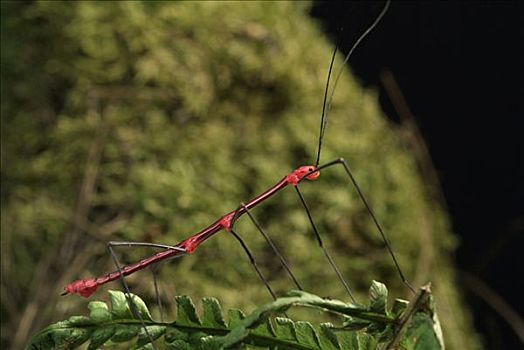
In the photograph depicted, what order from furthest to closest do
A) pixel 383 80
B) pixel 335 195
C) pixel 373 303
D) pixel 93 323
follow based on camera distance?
pixel 383 80, pixel 335 195, pixel 93 323, pixel 373 303

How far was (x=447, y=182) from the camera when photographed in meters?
3.23

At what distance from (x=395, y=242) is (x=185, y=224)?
0.59 meters

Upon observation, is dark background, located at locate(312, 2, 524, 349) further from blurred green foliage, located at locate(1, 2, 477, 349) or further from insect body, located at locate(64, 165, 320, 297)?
insect body, located at locate(64, 165, 320, 297)

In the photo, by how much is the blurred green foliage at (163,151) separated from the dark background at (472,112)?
713 millimetres

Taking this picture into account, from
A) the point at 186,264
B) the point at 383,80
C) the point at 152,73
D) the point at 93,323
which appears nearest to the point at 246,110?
the point at 152,73

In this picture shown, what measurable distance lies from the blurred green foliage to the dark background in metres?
0.71

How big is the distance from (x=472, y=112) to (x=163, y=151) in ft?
4.27

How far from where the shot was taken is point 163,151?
219cm

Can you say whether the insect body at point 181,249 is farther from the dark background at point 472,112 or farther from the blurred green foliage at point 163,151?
Result: the dark background at point 472,112

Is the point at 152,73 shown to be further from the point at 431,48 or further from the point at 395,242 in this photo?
the point at 431,48

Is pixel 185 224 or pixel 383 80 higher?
pixel 383 80

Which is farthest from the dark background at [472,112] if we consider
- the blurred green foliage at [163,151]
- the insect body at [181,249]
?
the insect body at [181,249]

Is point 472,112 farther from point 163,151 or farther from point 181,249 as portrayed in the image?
point 181,249

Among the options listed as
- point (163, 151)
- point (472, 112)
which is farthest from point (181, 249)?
point (472, 112)
